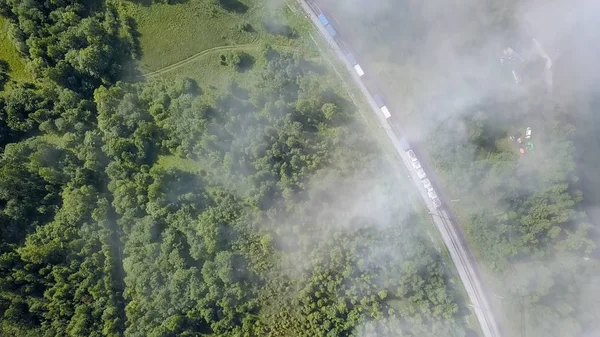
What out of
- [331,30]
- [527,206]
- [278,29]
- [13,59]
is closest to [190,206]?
[278,29]

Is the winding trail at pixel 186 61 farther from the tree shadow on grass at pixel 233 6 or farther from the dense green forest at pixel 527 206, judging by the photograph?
the dense green forest at pixel 527 206

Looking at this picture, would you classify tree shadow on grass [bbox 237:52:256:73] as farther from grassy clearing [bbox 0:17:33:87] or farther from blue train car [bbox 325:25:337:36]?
grassy clearing [bbox 0:17:33:87]

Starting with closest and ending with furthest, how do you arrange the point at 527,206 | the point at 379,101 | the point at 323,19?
the point at 527,206
the point at 379,101
the point at 323,19

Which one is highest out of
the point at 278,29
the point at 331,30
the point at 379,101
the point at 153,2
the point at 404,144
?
the point at 153,2

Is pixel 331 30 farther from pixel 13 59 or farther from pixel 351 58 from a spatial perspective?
pixel 13 59

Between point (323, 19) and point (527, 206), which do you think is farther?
point (323, 19)
